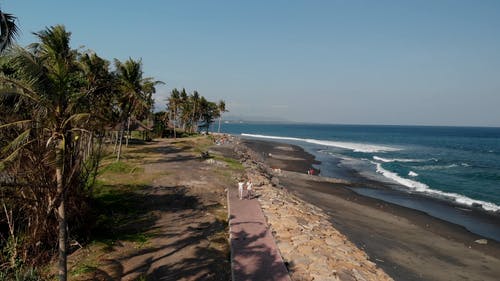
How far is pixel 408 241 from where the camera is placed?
1717 cm

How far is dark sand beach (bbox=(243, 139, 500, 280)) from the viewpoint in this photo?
45.0ft

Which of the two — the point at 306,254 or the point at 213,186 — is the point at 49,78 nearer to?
the point at 306,254

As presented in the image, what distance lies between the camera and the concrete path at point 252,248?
941 cm

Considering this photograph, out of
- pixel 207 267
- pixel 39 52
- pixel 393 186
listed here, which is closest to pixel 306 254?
pixel 207 267

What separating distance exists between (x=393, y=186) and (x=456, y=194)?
5589 millimetres

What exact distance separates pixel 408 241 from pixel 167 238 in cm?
1257

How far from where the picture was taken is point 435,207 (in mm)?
26047

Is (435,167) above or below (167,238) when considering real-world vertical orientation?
below

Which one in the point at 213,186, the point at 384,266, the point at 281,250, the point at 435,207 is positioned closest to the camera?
the point at 281,250

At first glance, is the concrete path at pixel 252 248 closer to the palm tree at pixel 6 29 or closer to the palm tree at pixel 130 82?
the palm tree at pixel 6 29

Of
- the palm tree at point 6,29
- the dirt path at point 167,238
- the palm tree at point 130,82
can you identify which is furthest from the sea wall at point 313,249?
the palm tree at point 130,82

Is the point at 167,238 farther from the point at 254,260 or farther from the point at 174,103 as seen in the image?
the point at 174,103

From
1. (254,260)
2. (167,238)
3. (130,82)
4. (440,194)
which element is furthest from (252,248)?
(440,194)

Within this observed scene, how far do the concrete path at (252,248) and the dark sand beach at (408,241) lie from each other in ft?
16.6
